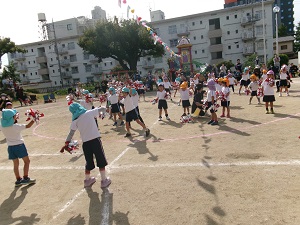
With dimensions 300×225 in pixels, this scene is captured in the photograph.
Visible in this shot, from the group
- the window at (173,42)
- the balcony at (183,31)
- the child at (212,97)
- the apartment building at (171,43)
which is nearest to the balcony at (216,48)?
the apartment building at (171,43)

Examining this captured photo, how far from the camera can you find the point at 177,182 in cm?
578

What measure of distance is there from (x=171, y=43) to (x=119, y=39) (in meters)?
16.9

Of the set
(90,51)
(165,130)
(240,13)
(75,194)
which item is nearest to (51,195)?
(75,194)

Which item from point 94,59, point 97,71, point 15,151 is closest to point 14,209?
point 15,151

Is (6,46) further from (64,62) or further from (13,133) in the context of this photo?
(13,133)

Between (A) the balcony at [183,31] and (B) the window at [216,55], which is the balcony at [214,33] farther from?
(A) the balcony at [183,31]

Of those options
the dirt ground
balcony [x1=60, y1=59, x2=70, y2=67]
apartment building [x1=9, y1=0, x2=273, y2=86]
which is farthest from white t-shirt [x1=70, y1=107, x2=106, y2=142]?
balcony [x1=60, y1=59, x2=70, y2=67]

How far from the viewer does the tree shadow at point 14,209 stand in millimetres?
4969

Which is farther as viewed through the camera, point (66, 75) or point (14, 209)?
point (66, 75)

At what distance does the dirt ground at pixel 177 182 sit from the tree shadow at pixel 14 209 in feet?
0.07

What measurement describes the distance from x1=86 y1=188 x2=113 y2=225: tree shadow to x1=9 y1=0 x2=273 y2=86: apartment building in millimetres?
42951

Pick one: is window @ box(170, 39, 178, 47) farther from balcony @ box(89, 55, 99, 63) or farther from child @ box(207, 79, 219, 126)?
child @ box(207, 79, 219, 126)

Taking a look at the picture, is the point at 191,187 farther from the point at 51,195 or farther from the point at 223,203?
the point at 51,195

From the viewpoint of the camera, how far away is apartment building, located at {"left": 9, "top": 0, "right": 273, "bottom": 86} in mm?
47469
